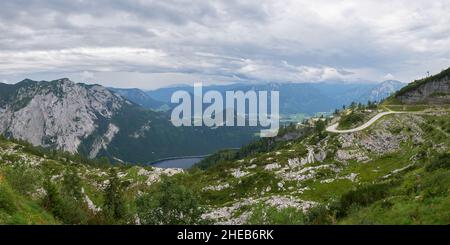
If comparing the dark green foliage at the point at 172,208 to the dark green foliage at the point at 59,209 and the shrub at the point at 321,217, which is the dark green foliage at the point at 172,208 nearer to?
the dark green foliage at the point at 59,209

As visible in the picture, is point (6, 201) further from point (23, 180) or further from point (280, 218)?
point (280, 218)

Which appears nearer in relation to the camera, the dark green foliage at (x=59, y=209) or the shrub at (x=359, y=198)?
the dark green foliage at (x=59, y=209)

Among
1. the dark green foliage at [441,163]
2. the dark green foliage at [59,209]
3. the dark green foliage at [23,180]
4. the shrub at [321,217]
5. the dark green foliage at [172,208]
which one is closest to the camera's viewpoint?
the dark green foliage at [59,209]

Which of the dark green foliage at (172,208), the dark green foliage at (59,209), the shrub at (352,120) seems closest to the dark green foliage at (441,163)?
the dark green foliage at (172,208)

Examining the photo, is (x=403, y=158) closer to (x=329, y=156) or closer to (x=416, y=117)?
(x=329, y=156)

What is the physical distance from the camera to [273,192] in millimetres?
119688

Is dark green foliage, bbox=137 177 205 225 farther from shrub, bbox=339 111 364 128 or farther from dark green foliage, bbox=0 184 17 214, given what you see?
shrub, bbox=339 111 364 128

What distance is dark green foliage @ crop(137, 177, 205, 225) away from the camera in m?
55.3

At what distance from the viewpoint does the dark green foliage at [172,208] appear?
55.3m

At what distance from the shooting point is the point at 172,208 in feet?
183

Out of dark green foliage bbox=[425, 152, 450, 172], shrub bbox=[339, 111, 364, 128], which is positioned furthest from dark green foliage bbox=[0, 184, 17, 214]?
shrub bbox=[339, 111, 364, 128]

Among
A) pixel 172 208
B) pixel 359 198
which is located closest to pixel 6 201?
pixel 172 208

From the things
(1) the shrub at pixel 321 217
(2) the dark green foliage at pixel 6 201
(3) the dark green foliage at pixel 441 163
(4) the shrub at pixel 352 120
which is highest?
(4) the shrub at pixel 352 120
